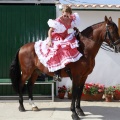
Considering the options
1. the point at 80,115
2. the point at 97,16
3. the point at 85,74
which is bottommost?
the point at 80,115

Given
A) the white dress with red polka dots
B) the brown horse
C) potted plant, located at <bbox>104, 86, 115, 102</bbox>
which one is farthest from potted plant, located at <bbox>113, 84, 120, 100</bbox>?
the white dress with red polka dots

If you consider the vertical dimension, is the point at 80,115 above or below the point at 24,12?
below

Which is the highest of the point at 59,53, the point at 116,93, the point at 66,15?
the point at 66,15

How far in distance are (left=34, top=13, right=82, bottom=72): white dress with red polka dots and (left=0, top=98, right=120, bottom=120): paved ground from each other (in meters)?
1.08

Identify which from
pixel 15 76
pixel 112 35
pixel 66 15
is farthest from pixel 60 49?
pixel 15 76

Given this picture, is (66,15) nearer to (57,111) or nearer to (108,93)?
(57,111)

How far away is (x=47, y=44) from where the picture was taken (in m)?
6.43

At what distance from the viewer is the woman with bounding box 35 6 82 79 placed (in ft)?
19.7

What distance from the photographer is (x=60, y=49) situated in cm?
612

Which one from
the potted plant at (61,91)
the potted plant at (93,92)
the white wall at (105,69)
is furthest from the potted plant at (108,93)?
the potted plant at (61,91)

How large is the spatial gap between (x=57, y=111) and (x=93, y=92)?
1.60m

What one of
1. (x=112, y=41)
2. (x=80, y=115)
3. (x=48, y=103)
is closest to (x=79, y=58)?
(x=112, y=41)

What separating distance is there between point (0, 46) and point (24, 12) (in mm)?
1217

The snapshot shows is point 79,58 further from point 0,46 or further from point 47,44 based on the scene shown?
point 0,46
